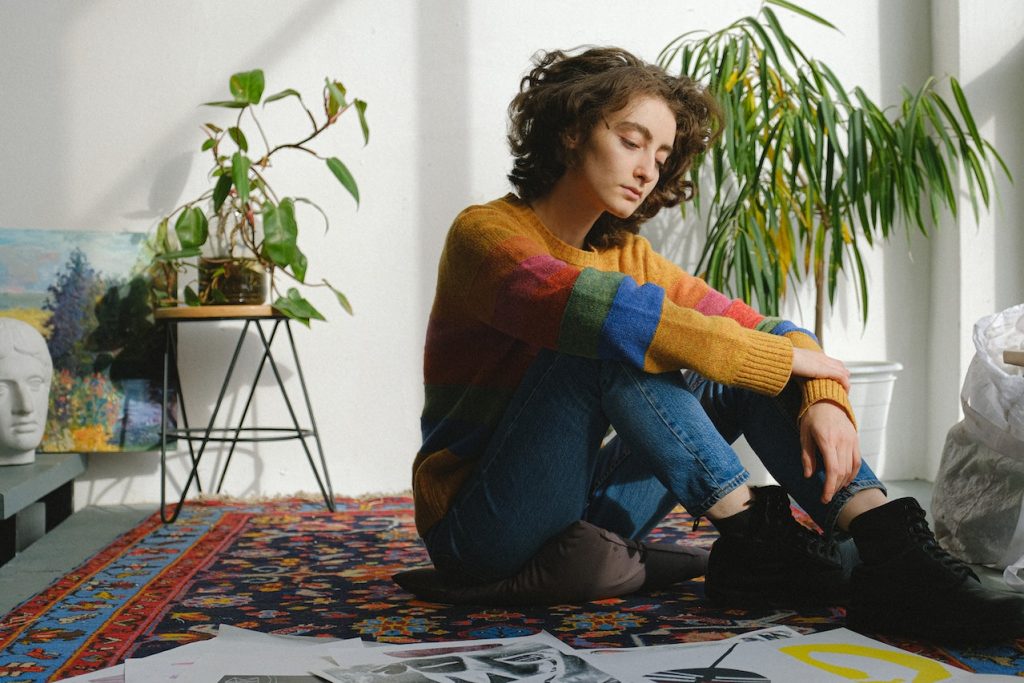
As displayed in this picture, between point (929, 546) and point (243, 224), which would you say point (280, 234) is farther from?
point (929, 546)

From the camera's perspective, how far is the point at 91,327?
2725mm

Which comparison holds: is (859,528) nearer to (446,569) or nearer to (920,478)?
(446,569)

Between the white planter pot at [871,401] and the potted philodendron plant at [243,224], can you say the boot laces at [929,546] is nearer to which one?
the white planter pot at [871,401]

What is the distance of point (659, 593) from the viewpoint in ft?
5.43

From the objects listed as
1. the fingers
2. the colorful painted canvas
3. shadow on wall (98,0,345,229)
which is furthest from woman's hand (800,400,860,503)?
shadow on wall (98,0,345,229)

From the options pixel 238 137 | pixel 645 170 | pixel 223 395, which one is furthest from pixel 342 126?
pixel 645 170

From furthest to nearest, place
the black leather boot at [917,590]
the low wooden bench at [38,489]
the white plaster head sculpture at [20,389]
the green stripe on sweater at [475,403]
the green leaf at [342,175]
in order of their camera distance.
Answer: the green leaf at [342,175] → the white plaster head sculpture at [20,389] → the low wooden bench at [38,489] → the green stripe on sweater at [475,403] → the black leather boot at [917,590]

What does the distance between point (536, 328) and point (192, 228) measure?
1460mm

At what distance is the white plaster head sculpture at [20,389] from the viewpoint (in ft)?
7.75

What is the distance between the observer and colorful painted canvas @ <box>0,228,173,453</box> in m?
2.71

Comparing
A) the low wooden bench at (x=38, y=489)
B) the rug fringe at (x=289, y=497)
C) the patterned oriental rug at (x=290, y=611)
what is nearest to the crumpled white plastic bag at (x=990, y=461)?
the patterned oriental rug at (x=290, y=611)

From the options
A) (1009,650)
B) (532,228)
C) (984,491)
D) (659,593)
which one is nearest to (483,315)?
(532,228)

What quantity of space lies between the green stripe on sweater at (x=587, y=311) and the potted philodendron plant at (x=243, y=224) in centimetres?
137

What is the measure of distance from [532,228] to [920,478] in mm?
2091
